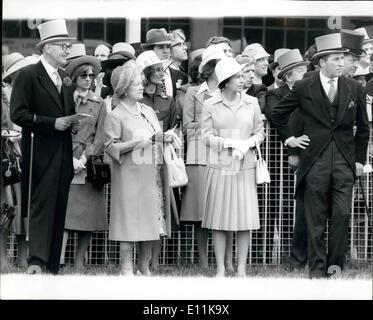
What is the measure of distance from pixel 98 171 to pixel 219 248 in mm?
1333

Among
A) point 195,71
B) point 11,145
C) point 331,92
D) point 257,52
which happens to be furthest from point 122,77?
point 257,52

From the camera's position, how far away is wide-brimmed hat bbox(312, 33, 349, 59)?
465 inches

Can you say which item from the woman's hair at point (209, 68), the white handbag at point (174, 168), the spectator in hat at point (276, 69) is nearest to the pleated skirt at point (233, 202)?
the white handbag at point (174, 168)

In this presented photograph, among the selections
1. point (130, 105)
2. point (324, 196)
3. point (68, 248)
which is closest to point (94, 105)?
point (130, 105)

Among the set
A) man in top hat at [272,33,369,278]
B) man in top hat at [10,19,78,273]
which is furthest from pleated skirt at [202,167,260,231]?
man in top hat at [10,19,78,273]

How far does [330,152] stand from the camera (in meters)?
11.6

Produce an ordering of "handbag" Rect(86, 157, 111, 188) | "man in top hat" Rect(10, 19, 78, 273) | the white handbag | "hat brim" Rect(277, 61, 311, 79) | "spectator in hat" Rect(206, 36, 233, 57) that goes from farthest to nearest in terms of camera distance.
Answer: "hat brim" Rect(277, 61, 311, 79), "spectator in hat" Rect(206, 36, 233, 57), "handbag" Rect(86, 157, 111, 188), the white handbag, "man in top hat" Rect(10, 19, 78, 273)

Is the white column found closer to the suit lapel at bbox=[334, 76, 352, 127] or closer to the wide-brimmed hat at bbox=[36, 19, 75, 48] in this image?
the wide-brimmed hat at bbox=[36, 19, 75, 48]

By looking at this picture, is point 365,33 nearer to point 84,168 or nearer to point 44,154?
point 84,168

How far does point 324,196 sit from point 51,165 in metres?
2.47

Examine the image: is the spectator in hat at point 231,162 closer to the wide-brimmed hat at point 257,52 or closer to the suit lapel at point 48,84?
the suit lapel at point 48,84

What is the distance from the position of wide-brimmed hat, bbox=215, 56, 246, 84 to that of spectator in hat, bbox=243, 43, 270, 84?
1.51 metres

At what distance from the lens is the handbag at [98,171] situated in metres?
11.9
